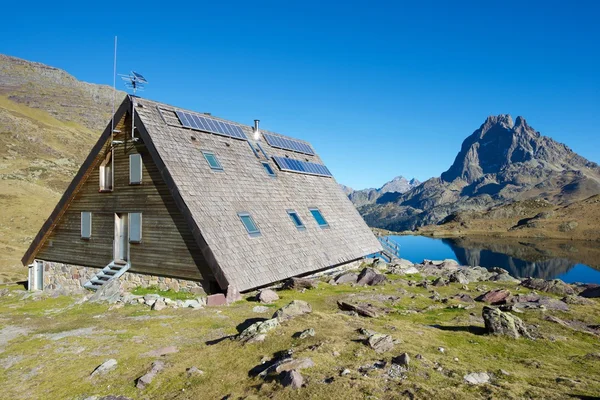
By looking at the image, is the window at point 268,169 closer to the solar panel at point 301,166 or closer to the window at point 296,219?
the solar panel at point 301,166

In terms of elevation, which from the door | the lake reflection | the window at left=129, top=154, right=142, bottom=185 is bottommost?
the lake reflection

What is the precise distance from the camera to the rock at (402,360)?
954cm

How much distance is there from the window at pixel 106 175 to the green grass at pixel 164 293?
710 centimetres

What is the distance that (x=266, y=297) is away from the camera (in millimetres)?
19328

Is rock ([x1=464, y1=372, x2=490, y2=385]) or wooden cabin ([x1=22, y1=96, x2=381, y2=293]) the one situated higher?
wooden cabin ([x1=22, y1=96, x2=381, y2=293])

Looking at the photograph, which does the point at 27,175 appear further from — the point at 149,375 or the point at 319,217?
the point at 149,375

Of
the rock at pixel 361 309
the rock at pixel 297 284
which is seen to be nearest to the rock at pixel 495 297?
the rock at pixel 361 309

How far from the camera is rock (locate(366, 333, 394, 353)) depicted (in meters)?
10.7

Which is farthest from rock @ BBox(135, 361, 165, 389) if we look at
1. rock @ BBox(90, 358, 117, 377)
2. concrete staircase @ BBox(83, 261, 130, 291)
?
concrete staircase @ BBox(83, 261, 130, 291)

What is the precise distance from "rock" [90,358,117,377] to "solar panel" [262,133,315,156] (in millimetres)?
24144

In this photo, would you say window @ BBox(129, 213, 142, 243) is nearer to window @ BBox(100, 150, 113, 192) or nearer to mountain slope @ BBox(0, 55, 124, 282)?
window @ BBox(100, 150, 113, 192)

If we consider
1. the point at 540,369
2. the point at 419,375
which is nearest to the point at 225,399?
the point at 419,375

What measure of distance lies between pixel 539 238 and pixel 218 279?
11936 centimetres

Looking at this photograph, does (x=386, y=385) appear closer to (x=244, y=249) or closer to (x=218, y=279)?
(x=218, y=279)
